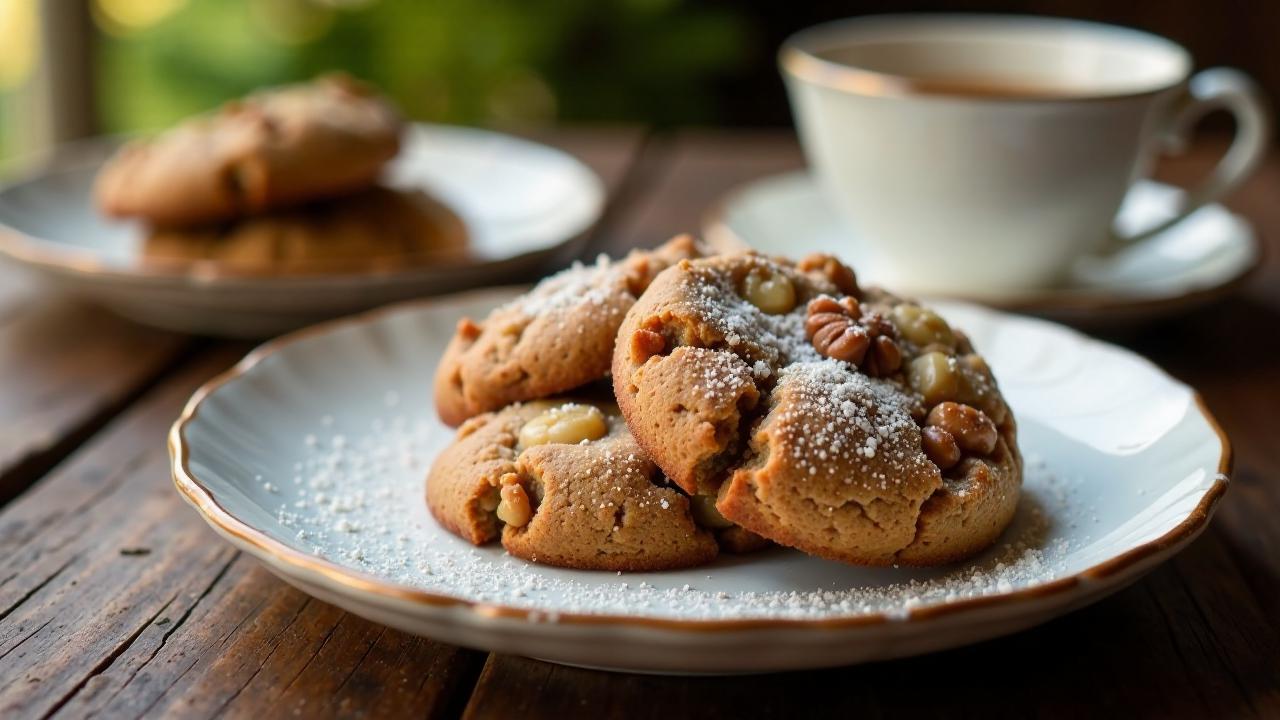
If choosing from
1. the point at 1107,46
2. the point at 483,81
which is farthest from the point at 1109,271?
the point at 483,81

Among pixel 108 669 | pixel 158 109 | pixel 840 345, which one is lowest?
pixel 158 109

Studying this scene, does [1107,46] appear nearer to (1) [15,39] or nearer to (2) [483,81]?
(2) [483,81]

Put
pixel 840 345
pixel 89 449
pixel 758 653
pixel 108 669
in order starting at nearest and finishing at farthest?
pixel 758 653 → pixel 108 669 → pixel 840 345 → pixel 89 449

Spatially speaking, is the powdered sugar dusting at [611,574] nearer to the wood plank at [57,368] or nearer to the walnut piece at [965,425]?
the walnut piece at [965,425]

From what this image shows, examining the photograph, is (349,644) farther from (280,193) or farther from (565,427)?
(280,193)

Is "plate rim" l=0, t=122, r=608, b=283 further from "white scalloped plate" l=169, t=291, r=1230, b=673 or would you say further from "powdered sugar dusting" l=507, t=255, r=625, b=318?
"powdered sugar dusting" l=507, t=255, r=625, b=318

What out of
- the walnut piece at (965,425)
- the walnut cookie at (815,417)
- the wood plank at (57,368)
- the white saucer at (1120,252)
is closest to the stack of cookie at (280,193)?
the wood plank at (57,368)

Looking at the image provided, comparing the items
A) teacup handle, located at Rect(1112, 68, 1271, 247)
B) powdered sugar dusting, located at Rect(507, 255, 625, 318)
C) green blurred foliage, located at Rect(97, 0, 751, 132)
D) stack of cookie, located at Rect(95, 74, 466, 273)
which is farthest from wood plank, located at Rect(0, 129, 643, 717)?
green blurred foliage, located at Rect(97, 0, 751, 132)
